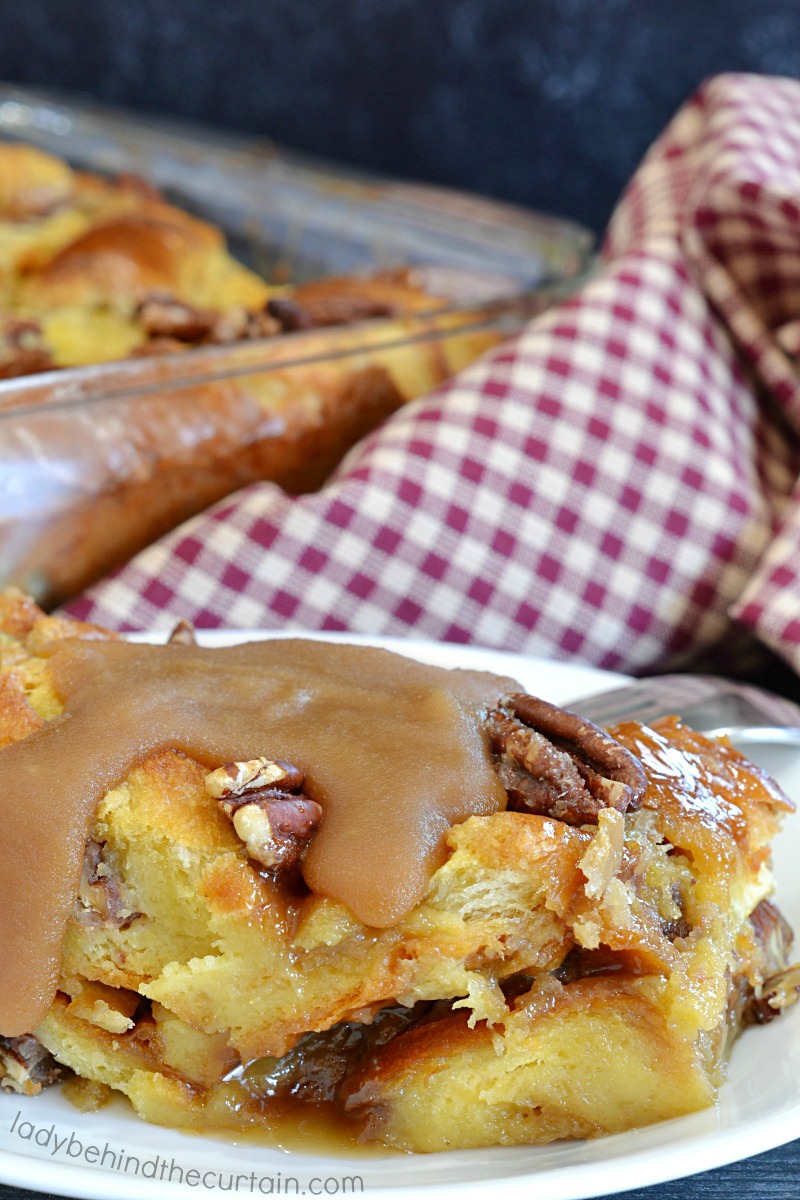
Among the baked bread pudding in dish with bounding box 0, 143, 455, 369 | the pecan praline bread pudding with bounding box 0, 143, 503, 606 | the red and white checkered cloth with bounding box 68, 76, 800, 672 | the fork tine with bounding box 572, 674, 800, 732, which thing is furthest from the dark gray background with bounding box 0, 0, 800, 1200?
the fork tine with bounding box 572, 674, 800, 732

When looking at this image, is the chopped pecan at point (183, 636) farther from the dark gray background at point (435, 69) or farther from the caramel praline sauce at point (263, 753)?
the dark gray background at point (435, 69)

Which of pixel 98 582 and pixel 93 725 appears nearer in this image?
pixel 93 725

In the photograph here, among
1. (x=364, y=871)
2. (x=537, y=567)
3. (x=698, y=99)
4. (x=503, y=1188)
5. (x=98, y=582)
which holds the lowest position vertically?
(x=98, y=582)

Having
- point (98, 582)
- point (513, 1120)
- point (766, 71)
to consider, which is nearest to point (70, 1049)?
point (513, 1120)

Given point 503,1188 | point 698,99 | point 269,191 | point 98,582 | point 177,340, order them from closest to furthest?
point 503,1188, point 98,582, point 177,340, point 698,99, point 269,191

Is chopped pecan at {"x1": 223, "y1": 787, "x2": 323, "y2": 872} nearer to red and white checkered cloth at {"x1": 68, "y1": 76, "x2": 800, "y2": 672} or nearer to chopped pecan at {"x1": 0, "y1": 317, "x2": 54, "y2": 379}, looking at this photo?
red and white checkered cloth at {"x1": 68, "y1": 76, "x2": 800, "y2": 672}

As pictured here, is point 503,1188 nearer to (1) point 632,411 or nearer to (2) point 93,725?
(2) point 93,725

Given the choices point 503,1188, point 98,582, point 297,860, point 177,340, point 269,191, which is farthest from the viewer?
point 269,191

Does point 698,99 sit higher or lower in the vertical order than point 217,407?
higher
